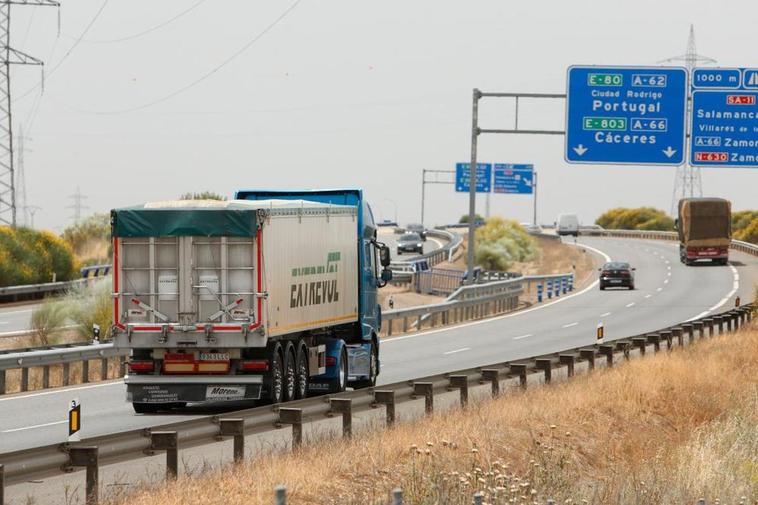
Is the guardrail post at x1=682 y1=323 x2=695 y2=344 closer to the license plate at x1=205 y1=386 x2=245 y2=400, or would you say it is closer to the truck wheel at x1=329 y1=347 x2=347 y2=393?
the truck wheel at x1=329 y1=347 x2=347 y2=393

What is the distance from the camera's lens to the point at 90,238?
77.0 m

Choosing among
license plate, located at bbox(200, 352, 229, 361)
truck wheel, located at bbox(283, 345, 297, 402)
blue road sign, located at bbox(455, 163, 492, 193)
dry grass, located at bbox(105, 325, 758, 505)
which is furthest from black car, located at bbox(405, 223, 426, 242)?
license plate, located at bbox(200, 352, 229, 361)

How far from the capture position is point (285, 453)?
1383 centimetres

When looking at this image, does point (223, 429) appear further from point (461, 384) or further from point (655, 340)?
point (655, 340)

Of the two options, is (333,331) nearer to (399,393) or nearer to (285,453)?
(399,393)

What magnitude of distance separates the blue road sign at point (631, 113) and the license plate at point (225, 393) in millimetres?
26230

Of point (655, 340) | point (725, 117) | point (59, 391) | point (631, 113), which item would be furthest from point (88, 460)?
point (725, 117)

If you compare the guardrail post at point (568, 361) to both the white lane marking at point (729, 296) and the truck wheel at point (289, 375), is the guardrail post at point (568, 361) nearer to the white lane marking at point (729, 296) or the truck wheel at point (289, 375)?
the truck wheel at point (289, 375)

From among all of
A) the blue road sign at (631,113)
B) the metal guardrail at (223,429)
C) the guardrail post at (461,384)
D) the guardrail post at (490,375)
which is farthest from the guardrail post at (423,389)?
the blue road sign at (631,113)

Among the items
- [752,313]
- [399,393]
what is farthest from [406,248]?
[399,393]

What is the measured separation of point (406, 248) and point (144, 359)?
81093 mm

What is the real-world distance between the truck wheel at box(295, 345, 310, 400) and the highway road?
142cm

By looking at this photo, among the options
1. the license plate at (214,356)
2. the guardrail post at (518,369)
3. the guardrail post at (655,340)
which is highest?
the license plate at (214,356)

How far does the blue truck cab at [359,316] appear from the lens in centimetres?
2261
